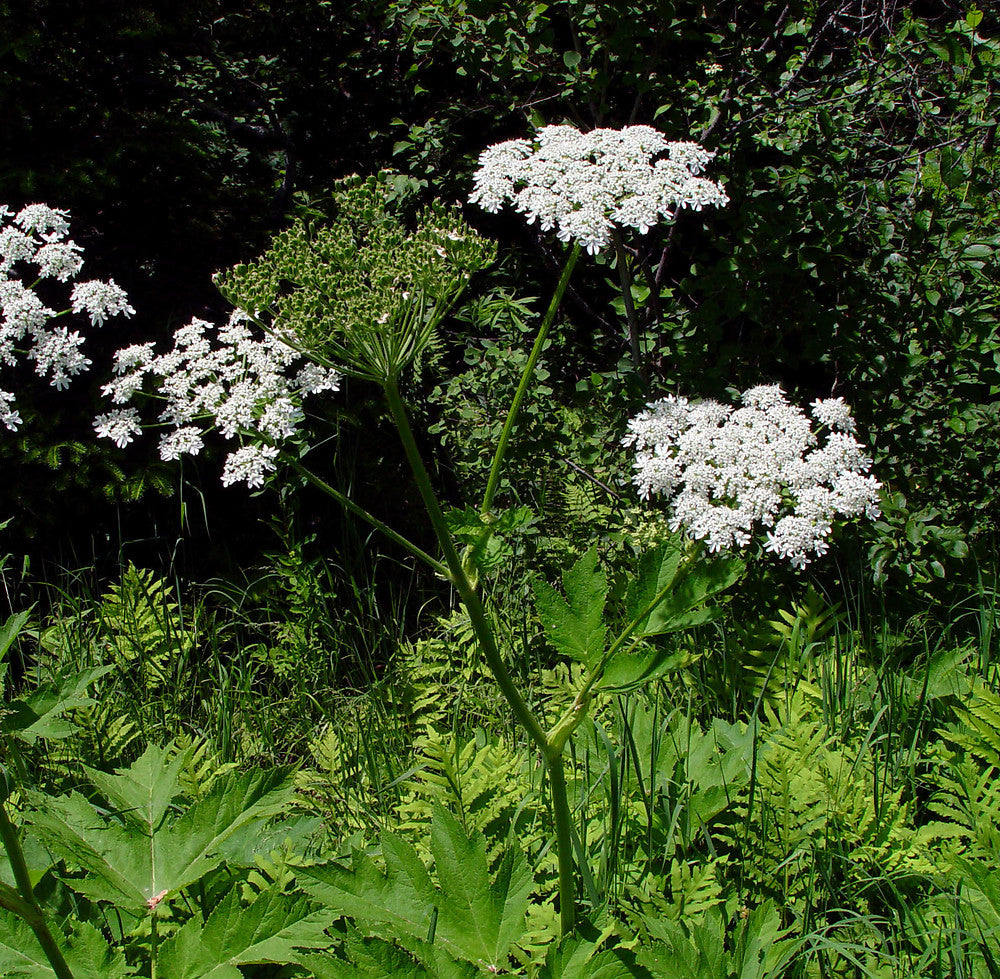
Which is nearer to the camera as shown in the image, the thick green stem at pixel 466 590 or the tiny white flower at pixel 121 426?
the thick green stem at pixel 466 590

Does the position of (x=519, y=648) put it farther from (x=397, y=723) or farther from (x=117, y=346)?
(x=117, y=346)

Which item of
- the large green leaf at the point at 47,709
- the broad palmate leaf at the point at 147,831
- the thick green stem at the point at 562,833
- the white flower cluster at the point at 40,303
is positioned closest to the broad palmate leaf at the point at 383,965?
the thick green stem at the point at 562,833

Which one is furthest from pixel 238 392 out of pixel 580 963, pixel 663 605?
pixel 580 963

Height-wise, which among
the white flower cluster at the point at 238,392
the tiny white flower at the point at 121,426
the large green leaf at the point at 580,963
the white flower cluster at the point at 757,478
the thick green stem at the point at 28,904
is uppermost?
the white flower cluster at the point at 238,392

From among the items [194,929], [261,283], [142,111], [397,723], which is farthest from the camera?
[142,111]

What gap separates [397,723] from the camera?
138 inches

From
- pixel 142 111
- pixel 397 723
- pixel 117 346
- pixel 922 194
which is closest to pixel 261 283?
pixel 397 723

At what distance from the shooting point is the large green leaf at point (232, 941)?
1.62 metres

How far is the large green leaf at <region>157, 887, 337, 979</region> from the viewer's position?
1624 millimetres

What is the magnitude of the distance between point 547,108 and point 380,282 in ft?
11.2

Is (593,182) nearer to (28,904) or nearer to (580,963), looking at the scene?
(580,963)

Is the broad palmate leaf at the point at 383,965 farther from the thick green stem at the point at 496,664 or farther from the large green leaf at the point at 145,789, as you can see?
the large green leaf at the point at 145,789

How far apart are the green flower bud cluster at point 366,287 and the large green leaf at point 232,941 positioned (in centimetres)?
110

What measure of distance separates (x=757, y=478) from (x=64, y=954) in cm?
177
